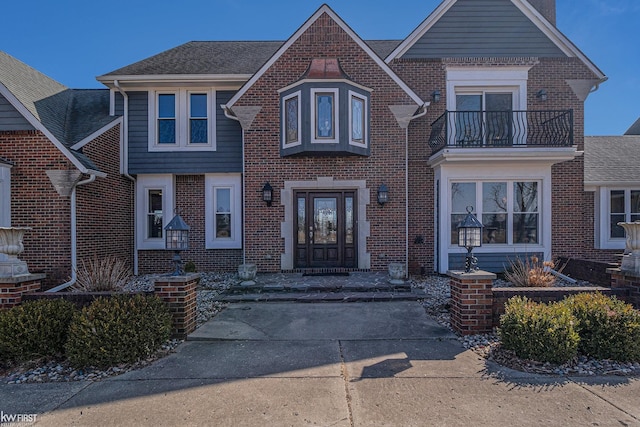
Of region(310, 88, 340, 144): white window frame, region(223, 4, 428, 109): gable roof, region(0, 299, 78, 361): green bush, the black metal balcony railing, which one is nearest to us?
region(0, 299, 78, 361): green bush

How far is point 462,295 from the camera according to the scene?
16.7 feet

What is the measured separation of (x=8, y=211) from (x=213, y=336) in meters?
6.57

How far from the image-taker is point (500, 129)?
9.77 m

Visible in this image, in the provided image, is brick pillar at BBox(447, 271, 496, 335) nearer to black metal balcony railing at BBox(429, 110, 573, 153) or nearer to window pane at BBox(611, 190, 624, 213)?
black metal balcony railing at BBox(429, 110, 573, 153)

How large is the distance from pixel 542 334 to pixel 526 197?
679 cm

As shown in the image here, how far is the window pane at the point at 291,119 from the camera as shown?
8.98 m

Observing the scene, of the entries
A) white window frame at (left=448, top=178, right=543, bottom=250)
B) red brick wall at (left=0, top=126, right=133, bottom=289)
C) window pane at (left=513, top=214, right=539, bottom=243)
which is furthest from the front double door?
red brick wall at (left=0, top=126, right=133, bottom=289)

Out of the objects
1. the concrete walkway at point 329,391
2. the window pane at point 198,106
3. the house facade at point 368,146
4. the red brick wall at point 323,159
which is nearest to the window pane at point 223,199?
the house facade at point 368,146

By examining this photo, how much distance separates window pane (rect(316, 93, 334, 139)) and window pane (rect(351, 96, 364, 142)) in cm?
59

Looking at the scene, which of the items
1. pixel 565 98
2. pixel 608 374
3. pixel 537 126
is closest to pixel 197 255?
pixel 608 374

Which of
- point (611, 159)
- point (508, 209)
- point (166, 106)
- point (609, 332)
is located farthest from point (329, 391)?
point (611, 159)

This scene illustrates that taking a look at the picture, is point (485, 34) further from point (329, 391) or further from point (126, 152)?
point (126, 152)

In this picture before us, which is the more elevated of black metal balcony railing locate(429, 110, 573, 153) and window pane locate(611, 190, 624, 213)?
black metal balcony railing locate(429, 110, 573, 153)

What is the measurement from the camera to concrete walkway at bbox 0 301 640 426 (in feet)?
10.3
